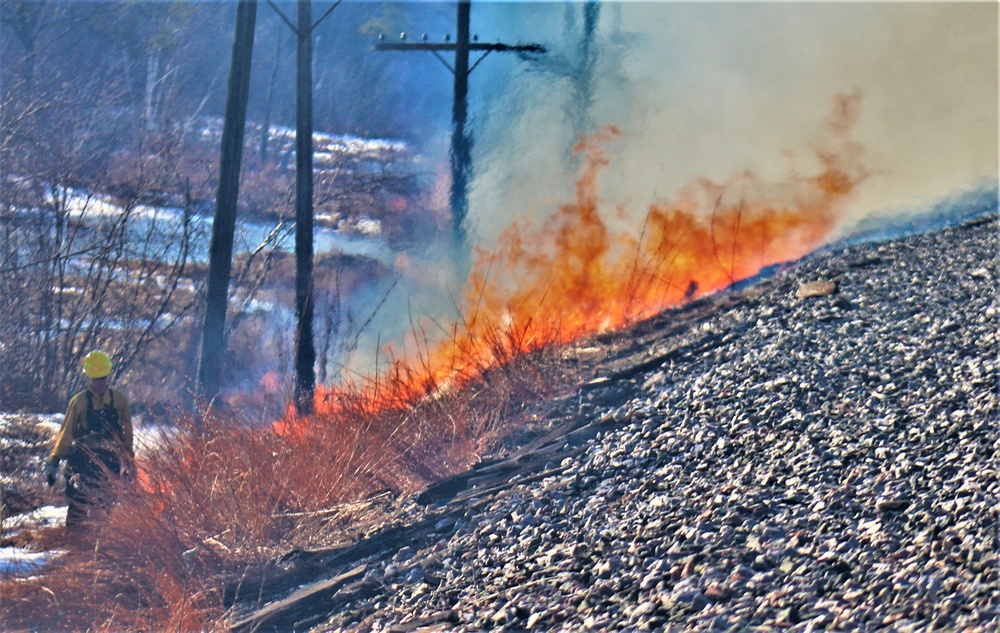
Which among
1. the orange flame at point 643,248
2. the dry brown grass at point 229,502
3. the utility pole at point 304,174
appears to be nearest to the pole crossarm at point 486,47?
the orange flame at point 643,248

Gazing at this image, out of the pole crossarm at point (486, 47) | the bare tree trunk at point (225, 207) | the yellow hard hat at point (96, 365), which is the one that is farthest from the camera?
the pole crossarm at point (486, 47)

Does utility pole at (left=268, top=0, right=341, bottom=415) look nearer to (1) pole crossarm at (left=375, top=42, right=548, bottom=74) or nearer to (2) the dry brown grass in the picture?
(1) pole crossarm at (left=375, top=42, right=548, bottom=74)

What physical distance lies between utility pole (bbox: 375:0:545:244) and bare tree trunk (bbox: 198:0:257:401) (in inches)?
146

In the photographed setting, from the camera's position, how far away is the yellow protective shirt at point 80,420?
306 inches

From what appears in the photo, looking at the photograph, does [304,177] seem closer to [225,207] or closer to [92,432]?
[225,207]

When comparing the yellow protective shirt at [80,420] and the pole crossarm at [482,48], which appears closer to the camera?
the yellow protective shirt at [80,420]

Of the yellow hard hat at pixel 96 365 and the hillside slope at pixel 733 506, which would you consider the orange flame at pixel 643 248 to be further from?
the yellow hard hat at pixel 96 365

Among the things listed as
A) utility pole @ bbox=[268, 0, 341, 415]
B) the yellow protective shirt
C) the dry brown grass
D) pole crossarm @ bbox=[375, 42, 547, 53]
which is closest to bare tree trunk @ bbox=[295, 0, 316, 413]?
utility pole @ bbox=[268, 0, 341, 415]

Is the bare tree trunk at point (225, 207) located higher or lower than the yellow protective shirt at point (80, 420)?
higher

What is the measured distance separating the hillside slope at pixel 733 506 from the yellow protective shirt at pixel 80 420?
280cm

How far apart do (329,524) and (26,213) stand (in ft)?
38.8

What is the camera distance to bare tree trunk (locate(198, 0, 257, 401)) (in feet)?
31.3

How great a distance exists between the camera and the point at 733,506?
5.06 meters

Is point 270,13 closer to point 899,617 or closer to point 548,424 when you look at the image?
point 548,424
